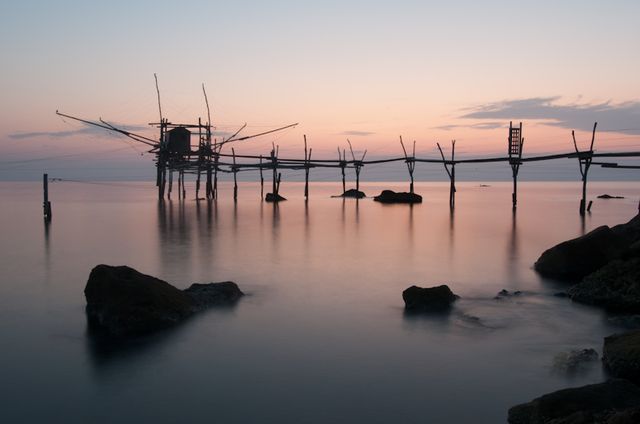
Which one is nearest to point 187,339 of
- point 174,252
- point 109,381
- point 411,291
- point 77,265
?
point 109,381

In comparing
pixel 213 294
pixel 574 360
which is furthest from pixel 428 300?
pixel 213 294

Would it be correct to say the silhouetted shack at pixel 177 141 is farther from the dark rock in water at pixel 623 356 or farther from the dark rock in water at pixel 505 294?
the dark rock in water at pixel 623 356

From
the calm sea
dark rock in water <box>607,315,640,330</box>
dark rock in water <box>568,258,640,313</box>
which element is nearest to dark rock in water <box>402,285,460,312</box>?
the calm sea

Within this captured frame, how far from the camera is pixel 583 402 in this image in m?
5.79

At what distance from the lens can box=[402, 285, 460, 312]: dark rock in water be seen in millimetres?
11961

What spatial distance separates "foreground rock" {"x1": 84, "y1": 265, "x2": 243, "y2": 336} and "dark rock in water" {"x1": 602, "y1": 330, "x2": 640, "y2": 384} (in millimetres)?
7018

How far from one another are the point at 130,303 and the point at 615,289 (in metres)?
9.39

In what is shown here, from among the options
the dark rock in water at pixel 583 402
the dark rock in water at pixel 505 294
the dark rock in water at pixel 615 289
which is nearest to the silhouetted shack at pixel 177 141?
the dark rock in water at pixel 505 294

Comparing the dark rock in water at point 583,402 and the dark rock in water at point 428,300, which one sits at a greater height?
the dark rock in water at point 583,402

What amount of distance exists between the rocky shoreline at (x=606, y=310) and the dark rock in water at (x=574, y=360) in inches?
9.9

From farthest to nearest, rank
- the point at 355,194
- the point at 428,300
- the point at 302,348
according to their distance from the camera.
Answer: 1. the point at 355,194
2. the point at 428,300
3. the point at 302,348

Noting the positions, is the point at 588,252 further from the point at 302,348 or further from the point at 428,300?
the point at 302,348

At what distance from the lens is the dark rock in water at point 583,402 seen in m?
5.66

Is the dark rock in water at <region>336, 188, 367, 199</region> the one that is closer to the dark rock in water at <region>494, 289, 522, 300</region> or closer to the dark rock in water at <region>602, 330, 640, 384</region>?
the dark rock in water at <region>494, 289, 522, 300</region>
